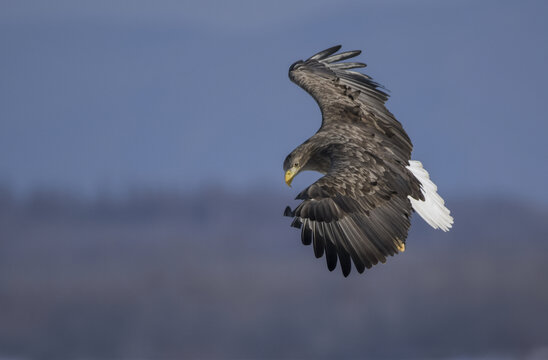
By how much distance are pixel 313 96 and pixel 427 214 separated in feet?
8.63

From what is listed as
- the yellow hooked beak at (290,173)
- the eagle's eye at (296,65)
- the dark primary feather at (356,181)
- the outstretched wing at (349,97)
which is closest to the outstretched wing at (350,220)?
the dark primary feather at (356,181)

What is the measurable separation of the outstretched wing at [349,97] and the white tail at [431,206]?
399mm

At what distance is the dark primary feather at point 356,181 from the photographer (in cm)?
928

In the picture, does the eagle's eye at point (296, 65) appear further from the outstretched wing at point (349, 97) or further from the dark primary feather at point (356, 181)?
the dark primary feather at point (356, 181)

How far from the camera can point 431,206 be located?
1141 centimetres

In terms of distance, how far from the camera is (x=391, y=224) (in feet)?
31.2

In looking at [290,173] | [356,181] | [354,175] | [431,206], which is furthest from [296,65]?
[356,181]

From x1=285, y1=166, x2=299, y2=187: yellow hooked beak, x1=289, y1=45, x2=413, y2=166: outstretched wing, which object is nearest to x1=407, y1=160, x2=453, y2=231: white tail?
x1=289, y1=45, x2=413, y2=166: outstretched wing

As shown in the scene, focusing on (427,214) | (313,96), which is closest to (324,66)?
(313,96)

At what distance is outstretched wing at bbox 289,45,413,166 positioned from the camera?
37.6ft

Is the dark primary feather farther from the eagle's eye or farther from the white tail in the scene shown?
the eagle's eye

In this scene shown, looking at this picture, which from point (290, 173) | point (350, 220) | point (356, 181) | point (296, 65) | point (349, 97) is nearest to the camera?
point (350, 220)

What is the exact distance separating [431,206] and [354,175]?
6.57 feet

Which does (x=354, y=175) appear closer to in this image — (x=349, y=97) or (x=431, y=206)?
(x=431, y=206)
